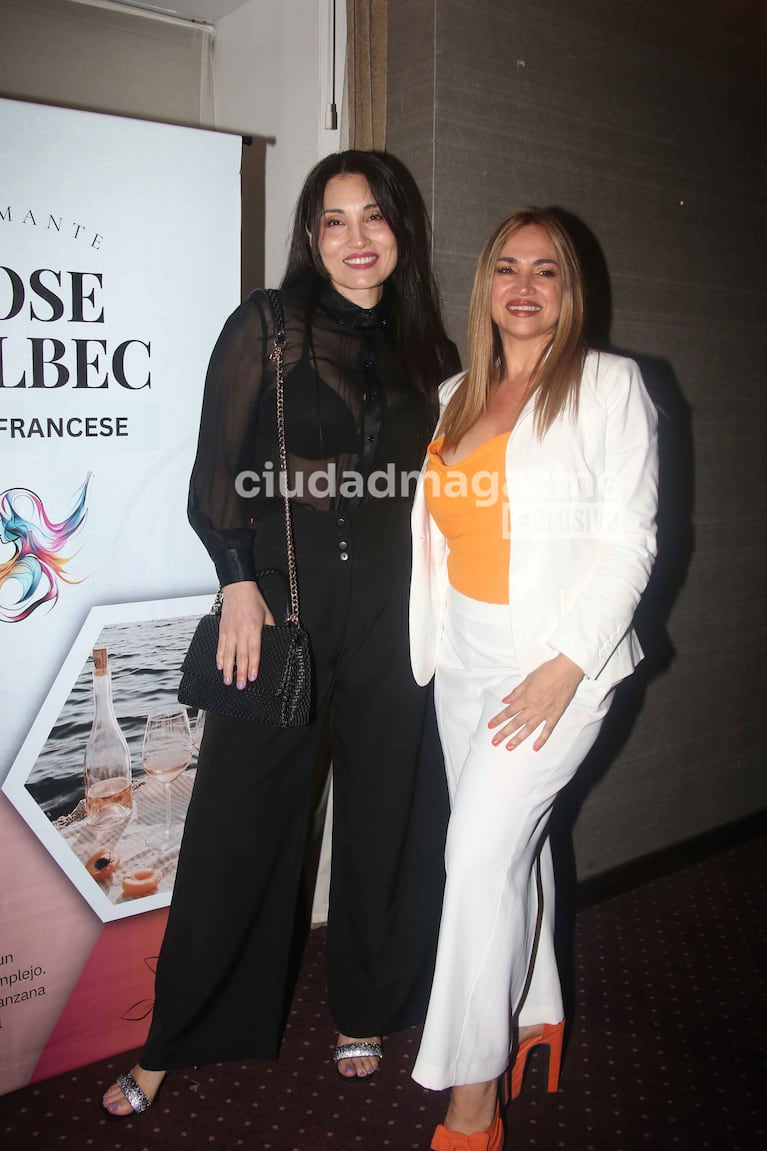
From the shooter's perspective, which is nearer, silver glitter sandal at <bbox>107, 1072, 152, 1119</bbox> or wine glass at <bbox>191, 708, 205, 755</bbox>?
silver glitter sandal at <bbox>107, 1072, 152, 1119</bbox>

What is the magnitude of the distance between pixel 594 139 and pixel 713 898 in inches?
82.7

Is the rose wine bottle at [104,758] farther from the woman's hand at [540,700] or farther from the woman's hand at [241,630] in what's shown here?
the woman's hand at [540,700]

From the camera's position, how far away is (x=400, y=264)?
184cm

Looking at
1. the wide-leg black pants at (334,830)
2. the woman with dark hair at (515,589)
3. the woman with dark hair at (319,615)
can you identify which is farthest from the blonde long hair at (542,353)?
the wide-leg black pants at (334,830)

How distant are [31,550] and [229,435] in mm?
437

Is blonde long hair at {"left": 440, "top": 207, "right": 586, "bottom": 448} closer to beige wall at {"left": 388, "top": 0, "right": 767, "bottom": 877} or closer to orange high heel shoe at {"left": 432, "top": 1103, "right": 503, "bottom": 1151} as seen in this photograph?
beige wall at {"left": 388, "top": 0, "right": 767, "bottom": 877}

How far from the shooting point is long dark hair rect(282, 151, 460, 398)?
174cm

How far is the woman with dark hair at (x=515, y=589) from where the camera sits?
1596mm

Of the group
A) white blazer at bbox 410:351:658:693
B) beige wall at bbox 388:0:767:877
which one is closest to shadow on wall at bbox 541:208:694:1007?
beige wall at bbox 388:0:767:877

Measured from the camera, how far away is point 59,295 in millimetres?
1729

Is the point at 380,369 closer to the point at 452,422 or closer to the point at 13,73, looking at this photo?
the point at 452,422

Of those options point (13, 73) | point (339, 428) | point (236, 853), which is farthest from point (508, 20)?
point (236, 853)

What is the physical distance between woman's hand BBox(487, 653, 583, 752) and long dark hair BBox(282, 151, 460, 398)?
0.63 meters

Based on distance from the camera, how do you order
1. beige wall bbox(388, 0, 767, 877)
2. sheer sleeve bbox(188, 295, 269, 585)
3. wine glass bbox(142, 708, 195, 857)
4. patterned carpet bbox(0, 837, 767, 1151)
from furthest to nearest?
1. beige wall bbox(388, 0, 767, 877)
2. wine glass bbox(142, 708, 195, 857)
3. patterned carpet bbox(0, 837, 767, 1151)
4. sheer sleeve bbox(188, 295, 269, 585)
